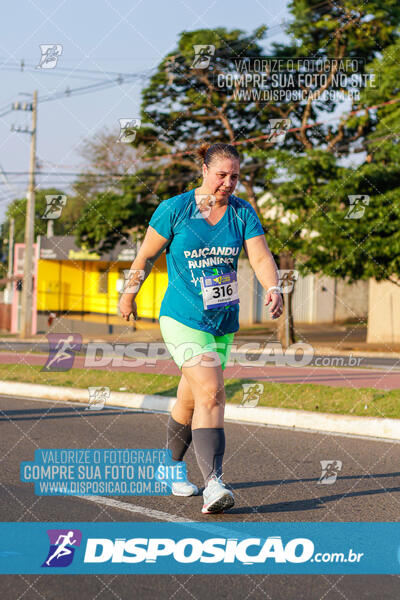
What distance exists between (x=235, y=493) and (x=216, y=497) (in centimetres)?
84

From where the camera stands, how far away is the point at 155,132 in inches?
973

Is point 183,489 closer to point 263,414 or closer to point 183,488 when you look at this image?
point 183,488

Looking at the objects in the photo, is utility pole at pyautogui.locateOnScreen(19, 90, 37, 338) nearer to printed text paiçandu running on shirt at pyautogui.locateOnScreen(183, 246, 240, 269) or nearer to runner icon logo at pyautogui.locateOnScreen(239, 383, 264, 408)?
runner icon logo at pyautogui.locateOnScreen(239, 383, 264, 408)

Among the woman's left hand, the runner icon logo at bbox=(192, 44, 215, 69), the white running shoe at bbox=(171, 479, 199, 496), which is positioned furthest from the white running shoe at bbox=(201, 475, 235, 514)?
the runner icon logo at bbox=(192, 44, 215, 69)

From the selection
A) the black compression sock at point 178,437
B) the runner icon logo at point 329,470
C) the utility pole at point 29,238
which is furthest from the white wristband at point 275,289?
the utility pole at point 29,238

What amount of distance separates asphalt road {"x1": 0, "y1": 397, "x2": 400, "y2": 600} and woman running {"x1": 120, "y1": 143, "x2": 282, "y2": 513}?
610 millimetres

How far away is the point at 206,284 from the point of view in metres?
4.96

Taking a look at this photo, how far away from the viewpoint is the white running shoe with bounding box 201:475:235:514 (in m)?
4.77

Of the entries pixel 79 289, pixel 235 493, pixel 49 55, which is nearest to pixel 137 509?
pixel 235 493

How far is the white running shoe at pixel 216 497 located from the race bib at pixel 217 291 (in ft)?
3.29

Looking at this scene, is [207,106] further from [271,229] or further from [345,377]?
[345,377]

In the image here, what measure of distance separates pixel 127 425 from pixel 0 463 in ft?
8.24

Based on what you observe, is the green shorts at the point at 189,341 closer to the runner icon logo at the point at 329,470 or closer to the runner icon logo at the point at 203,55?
the runner icon logo at the point at 329,470

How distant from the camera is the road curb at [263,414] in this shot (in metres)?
8.38
